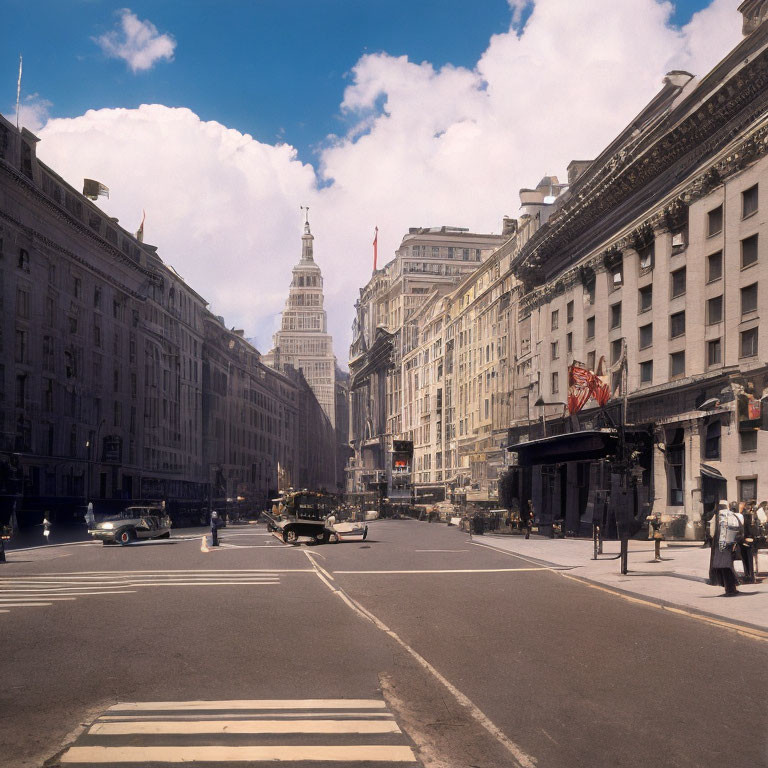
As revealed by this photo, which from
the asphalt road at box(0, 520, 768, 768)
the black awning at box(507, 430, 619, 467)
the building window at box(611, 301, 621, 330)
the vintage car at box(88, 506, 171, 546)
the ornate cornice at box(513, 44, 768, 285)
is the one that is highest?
the ornate cornice at box(513, 44, 768, 285)

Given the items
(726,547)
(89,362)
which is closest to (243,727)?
(726,547)

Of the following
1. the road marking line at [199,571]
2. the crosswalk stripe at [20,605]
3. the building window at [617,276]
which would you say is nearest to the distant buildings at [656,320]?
the building window at [617,276]

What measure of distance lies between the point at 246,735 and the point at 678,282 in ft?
130

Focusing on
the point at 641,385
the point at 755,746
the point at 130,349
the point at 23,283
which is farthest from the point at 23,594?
the point at 130,349

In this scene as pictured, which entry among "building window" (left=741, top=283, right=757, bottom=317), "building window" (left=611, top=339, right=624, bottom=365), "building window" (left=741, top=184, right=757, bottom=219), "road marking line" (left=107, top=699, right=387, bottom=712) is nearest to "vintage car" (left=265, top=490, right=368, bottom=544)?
"building window" (left=611, top=339, right=624, bottom=365)

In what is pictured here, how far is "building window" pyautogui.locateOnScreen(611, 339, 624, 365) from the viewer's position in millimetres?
49156

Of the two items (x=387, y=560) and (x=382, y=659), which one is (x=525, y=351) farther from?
(x=382, y=659)

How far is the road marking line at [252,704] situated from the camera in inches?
332

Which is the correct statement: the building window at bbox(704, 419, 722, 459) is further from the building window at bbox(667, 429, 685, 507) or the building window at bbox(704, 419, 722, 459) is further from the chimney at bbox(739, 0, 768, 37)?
the chimney at bbox(739, 0, 768, 37)

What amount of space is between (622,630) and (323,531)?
87.5 ft

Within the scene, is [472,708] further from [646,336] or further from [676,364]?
[646,336]

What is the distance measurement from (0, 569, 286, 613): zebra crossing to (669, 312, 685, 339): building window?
82.1 feet

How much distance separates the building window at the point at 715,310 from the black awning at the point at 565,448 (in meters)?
7.09

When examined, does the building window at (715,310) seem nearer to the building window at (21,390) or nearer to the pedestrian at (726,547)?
the pedestrian at (726,547)
